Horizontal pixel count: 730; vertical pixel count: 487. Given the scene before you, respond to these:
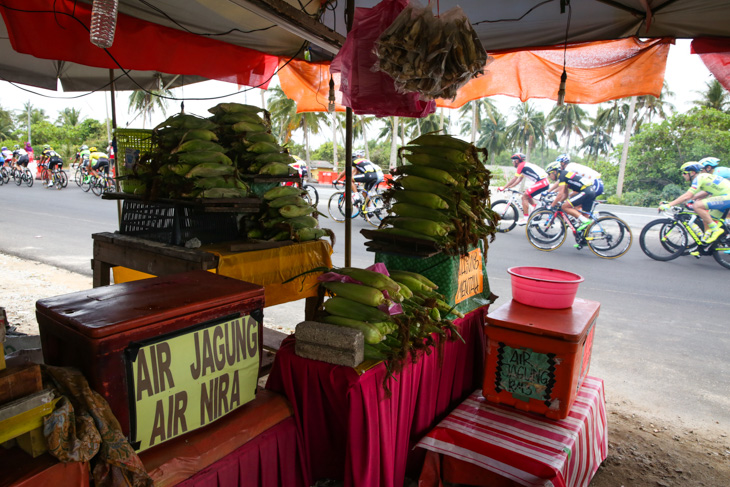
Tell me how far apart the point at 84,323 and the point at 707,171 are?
10217 mm

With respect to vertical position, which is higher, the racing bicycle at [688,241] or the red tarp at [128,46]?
the red tarp at [128,46]

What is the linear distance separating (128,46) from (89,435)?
12.0 feet

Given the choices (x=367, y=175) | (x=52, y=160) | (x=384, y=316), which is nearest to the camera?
(x=384, y=316)

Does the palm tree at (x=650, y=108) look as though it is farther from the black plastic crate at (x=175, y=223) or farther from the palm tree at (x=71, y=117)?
the palm tree at (x=71, y=117)

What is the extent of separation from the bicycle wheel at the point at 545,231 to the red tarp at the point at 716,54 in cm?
608

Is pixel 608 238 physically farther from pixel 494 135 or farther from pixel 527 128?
pixel 494 135

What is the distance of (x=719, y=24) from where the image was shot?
9.30 feet

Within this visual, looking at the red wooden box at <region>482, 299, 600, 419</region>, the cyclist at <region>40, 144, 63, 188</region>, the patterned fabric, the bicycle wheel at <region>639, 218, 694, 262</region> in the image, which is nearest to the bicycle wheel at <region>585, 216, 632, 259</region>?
the bicycle wheel at <region>639, 218, 694, 262</region>

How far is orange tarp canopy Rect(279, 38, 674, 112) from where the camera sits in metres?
3.44

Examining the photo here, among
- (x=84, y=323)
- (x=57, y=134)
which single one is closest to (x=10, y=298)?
(x=84, y=323)

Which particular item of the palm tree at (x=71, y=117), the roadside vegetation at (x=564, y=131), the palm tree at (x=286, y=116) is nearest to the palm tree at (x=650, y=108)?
the roadside vegetation at (x=564, y=131)

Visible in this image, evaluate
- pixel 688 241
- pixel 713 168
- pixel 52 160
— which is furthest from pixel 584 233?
pixel 52 160

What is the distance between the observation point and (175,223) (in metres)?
2.68

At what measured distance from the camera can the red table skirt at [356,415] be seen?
1.71 metres
